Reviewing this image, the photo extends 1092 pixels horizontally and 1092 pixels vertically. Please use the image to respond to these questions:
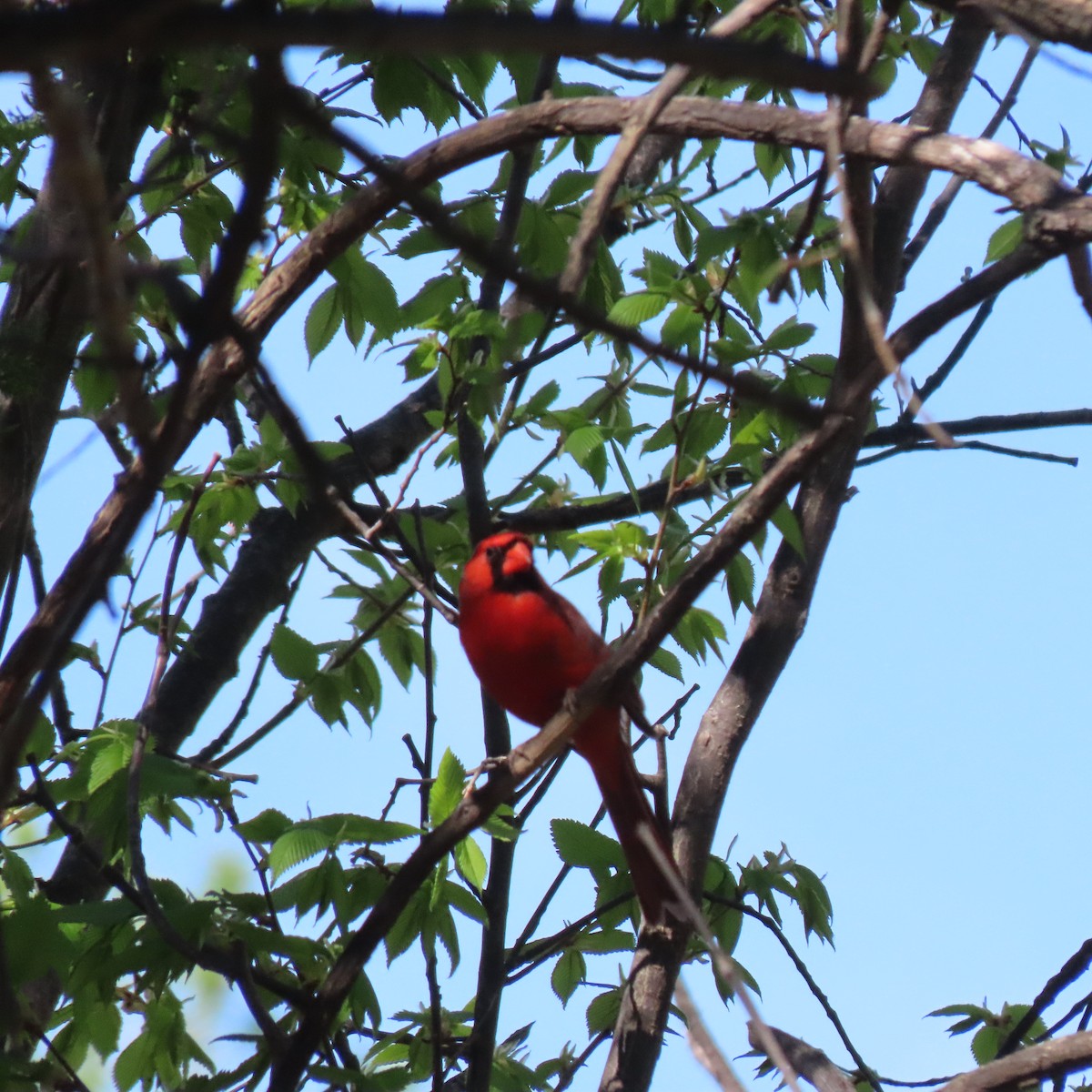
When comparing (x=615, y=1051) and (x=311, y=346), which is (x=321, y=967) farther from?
(x=311, y=346)

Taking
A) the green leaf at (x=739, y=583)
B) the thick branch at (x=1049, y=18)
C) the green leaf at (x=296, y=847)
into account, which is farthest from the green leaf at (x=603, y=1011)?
the thick branch at (x=1049, y=18)

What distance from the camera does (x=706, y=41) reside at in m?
0.66

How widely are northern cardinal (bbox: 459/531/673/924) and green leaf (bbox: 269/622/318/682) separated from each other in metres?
0.65

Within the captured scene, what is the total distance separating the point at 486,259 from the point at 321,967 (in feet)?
7.36

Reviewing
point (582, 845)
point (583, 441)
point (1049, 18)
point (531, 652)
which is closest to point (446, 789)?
point (582, 845)

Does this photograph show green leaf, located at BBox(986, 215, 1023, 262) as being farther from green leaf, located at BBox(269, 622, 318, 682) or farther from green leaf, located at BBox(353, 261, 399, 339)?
green leaf, located at BBox(269, 622, 318, 682)

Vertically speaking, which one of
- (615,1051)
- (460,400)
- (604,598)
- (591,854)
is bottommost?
(615,1051)

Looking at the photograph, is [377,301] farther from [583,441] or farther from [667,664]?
[667,664]

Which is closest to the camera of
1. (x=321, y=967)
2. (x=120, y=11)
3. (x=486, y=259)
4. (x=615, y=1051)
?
(x=120, y=11)

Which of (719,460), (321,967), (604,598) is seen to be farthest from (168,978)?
(719,460)

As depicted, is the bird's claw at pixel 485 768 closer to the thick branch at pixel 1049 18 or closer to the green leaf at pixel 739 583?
the green leaf at pixel 739 583

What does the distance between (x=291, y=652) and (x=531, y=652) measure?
0.98m

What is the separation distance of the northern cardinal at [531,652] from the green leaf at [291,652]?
0.65 m

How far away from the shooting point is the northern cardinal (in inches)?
155
